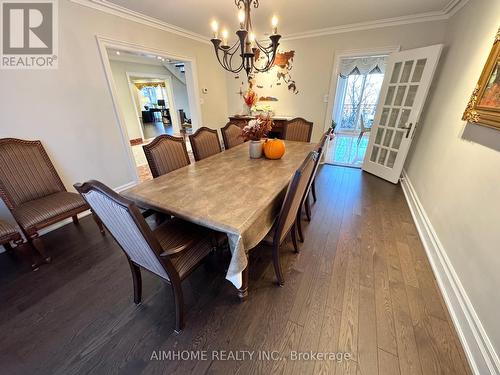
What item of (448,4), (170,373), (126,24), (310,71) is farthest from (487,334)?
(126,24)

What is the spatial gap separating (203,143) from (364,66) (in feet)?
20.4

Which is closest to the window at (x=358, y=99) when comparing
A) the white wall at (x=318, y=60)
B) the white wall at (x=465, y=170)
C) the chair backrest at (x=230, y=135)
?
the white wall at (x=318, y=60)

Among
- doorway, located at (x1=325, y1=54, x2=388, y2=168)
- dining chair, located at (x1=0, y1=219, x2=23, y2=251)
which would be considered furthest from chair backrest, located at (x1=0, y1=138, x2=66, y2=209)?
doorway, located at (x1=325, y1=54, x2=388, y2=168)

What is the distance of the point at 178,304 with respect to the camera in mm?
1159

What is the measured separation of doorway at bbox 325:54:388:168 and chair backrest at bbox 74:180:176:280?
15.2ft

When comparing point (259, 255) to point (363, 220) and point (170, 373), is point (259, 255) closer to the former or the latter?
point (170, 373)

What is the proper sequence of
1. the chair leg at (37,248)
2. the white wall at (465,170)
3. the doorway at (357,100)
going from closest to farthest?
the white wall at (465,170) < the chair leg at (37,248) < the doorway at (357,100)

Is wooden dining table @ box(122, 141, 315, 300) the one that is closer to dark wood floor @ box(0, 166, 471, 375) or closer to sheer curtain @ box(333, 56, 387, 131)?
dark wood floor @ box(0, 166, 471, 375)

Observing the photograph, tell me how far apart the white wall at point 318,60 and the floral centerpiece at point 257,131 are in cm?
232

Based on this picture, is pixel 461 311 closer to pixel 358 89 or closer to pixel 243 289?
pixel 243 289

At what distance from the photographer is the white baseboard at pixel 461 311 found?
1.01 metres

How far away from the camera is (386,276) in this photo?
62.1 inches

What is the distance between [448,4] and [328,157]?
2.58 metres

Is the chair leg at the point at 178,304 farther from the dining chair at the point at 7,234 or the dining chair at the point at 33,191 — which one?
the dining chair at the point at 7,234
